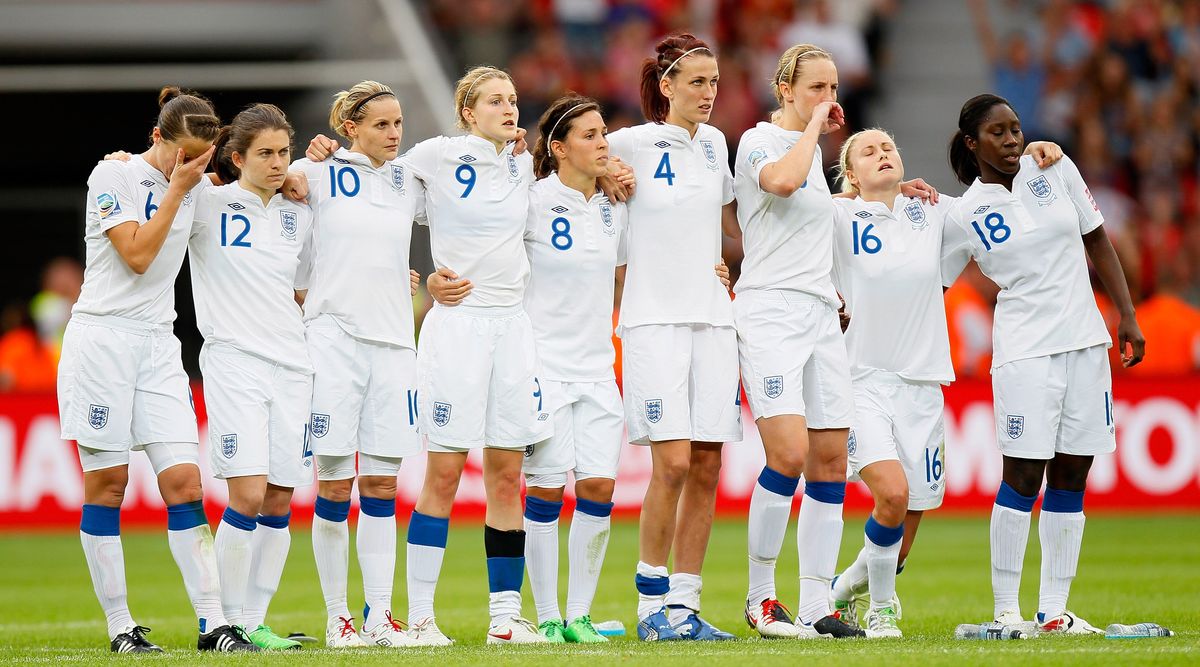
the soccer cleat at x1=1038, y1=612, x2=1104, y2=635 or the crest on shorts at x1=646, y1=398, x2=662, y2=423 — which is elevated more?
the crest on shorts at x1=646, y1=398, x2=662, y2=423

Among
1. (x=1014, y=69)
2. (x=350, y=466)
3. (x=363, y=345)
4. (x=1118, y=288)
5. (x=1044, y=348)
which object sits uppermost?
(x=1014, y=69)

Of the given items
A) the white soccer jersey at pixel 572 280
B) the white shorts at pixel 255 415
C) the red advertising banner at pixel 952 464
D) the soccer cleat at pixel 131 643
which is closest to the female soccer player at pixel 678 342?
the white soccer jersey at pixel 572 280

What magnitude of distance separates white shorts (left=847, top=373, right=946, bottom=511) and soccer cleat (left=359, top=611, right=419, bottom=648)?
225cm

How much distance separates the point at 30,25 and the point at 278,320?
1275 cm

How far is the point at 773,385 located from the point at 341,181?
2214 millimetres

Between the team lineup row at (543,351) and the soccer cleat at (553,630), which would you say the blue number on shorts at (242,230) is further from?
the soccer cleat at (553,630)

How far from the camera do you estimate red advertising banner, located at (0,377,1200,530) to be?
46.0 ft

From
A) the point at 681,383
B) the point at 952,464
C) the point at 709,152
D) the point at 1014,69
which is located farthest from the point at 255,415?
the point at 1014,69

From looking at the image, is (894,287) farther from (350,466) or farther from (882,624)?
(350,466)

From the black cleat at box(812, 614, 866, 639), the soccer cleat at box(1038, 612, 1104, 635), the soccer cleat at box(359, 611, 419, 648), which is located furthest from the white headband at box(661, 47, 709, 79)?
the soccer cleat at box(1038, 612, 1104, 635)

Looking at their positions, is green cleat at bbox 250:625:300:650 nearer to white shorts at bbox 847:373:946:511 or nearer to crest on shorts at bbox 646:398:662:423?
crest on shorts at bbox 646:398:662:423

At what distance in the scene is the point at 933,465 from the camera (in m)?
7.81

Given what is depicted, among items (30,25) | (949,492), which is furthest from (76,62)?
(949,492)

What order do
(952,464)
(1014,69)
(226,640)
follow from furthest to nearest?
(1014,69)
(952,464)
(226,640)
